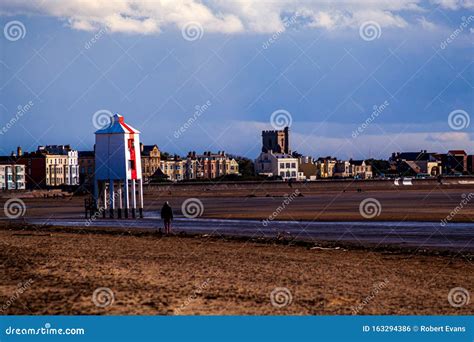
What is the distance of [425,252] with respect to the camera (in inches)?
906

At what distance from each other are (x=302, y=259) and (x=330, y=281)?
179 inches

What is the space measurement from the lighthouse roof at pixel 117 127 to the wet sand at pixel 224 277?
55.2 ft

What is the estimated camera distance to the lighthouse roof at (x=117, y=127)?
42125 millimetres

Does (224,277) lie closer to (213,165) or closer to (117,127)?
(117,127)

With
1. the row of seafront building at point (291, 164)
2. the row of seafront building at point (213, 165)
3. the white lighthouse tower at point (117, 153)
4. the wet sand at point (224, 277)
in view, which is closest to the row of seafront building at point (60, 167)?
the row of seafront building at point (213, 165)

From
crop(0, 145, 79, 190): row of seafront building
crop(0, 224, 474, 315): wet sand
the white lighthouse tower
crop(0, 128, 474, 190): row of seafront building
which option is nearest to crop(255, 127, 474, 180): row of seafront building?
crop(0, 128, 474, 190): row of seafront building

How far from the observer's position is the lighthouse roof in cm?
4212

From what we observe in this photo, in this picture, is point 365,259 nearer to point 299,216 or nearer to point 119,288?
point 119,288

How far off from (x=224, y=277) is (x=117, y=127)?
27.2 metres

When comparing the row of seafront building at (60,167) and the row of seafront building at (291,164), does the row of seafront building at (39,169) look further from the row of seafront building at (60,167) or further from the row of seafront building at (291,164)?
the row of seafront building at (291,164)

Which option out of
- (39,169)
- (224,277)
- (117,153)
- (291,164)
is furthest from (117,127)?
(291,164)

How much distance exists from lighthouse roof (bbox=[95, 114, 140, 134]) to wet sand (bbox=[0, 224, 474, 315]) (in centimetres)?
1683

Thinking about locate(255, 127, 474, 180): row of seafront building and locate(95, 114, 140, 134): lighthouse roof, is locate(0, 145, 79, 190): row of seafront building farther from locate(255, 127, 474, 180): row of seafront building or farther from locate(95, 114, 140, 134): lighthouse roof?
locate(95, 114, 140, 134): lighthouse roof

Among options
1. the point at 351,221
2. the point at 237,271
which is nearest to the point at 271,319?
the point at 237,271
